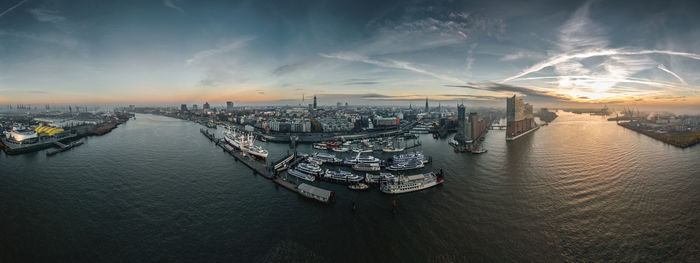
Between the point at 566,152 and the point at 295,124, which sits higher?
the point at 295,124

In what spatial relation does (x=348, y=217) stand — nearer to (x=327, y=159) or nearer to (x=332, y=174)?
(x=332, y=174)

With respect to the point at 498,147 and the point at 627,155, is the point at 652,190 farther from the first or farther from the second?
the point at 498,147

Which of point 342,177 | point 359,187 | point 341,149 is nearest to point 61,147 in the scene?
point 341,149

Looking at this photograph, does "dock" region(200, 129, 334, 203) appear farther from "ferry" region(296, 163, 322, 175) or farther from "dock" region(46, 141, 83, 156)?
"dock" region(46, 141, 83, 156)

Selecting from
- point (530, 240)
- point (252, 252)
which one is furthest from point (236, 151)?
point (530, 240)

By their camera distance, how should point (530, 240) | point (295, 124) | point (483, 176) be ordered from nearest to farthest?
point (530, 240)
point (483, 176)
point (295, 124)

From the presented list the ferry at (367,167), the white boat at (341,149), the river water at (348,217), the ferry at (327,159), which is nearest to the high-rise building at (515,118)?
the river water at (348,217)

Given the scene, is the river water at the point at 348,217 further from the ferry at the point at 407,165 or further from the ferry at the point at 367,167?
the ferry at the point at 367,167
